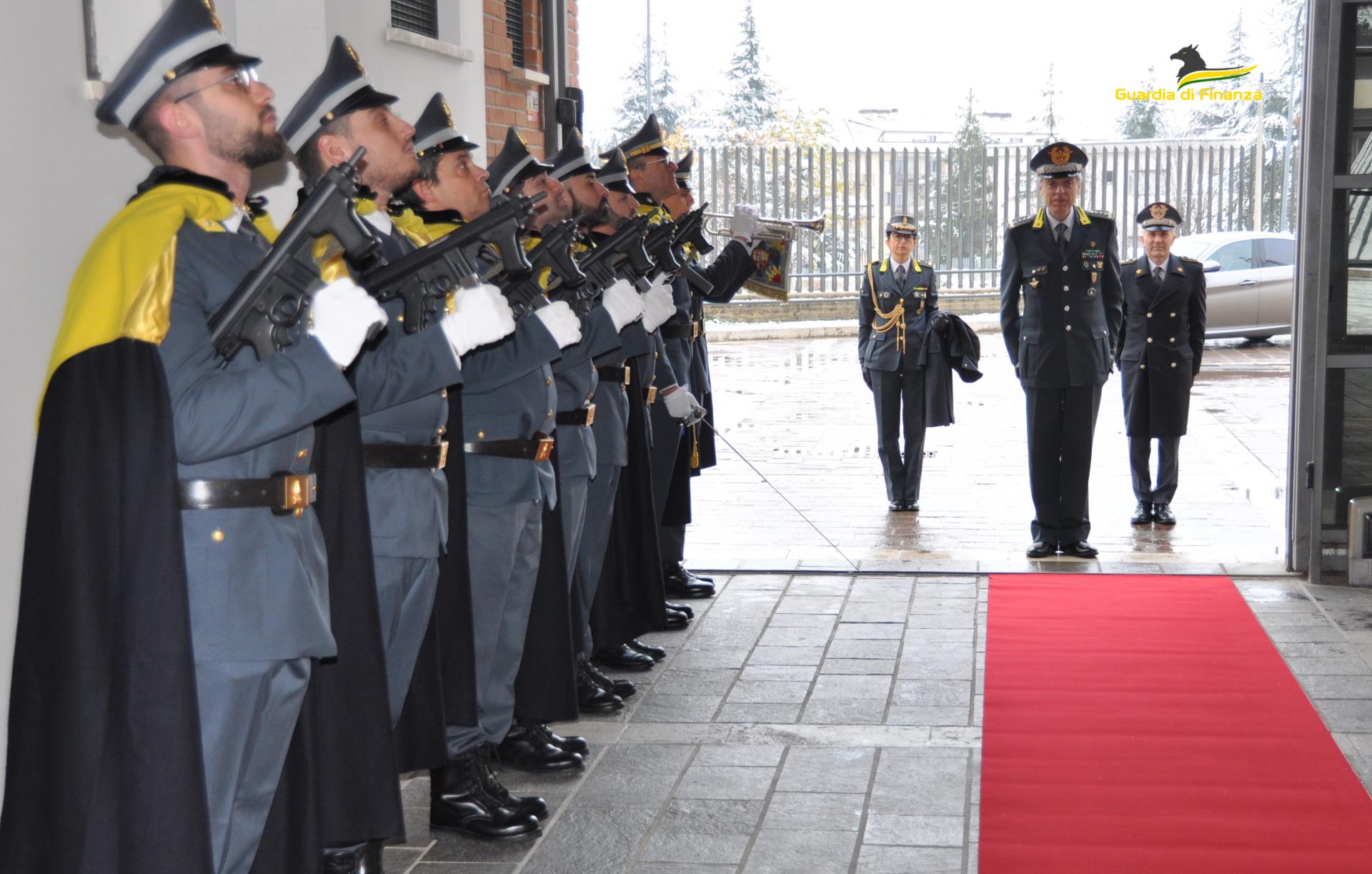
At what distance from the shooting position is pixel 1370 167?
6.44 m

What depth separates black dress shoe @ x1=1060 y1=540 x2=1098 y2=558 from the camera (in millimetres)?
7062

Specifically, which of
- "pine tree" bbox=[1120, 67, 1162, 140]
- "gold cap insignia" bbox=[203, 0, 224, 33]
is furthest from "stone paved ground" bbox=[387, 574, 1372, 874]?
"pine tree" bbox=[1120, 67, 1162, 140]

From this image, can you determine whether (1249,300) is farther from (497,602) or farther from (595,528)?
(497,602)

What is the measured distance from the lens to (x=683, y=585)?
6535mm

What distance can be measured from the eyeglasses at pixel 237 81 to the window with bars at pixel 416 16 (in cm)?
291

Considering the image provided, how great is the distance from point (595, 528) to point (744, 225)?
206cm

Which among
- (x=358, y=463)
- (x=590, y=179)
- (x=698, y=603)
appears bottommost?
(x=698, y=603)

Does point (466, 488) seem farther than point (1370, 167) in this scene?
No

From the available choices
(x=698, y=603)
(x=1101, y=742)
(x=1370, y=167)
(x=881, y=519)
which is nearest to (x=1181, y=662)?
(x=1101, y=742)

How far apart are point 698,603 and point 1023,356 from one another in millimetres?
2146

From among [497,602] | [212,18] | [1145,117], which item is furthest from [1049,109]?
[212,18]

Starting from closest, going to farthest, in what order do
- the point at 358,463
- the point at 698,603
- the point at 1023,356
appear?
1. the point at 358,463
2. the point at 698,603
3. the point at 1023,356

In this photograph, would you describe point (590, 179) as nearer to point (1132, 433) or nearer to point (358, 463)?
point (358, 463)

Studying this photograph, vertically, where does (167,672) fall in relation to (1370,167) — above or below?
below
